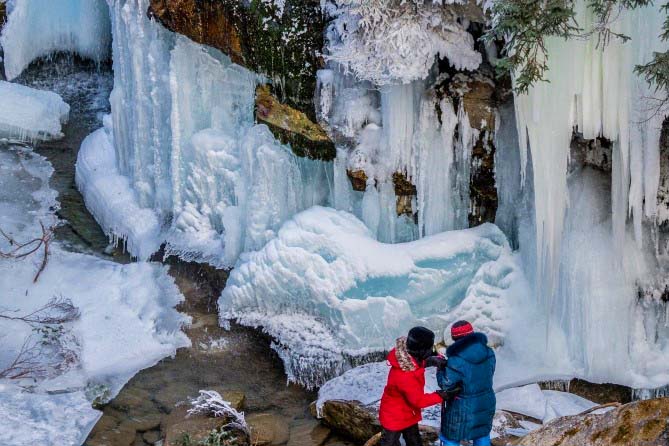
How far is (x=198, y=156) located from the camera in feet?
32.2

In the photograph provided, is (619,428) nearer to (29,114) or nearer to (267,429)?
(267,429)

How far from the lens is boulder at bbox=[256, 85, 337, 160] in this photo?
28.4 ft

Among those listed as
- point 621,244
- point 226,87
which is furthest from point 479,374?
point 226,87

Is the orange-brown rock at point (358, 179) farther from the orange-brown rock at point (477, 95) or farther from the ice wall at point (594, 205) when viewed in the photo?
the ice wall at point (594, 205)

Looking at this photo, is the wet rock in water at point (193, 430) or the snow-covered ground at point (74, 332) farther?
the snow-covered ground at point (74, 332)

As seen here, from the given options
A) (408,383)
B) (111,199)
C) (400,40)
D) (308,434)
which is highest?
(400,40)

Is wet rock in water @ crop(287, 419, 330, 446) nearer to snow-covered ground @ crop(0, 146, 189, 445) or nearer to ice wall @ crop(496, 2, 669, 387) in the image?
snow-covered ground @ crop(0, 146, 189, 445)

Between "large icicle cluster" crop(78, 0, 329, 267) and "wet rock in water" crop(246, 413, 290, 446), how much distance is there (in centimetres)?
230

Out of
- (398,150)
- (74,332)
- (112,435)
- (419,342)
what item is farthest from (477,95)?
(74,332)

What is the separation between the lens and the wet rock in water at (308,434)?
7.11 metres

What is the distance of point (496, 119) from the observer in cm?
788

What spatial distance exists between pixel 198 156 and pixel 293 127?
159cm

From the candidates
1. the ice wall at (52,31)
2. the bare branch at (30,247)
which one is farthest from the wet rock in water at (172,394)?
the ice wall at (52,31)

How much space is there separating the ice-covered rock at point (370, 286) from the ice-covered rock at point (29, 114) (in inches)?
287
